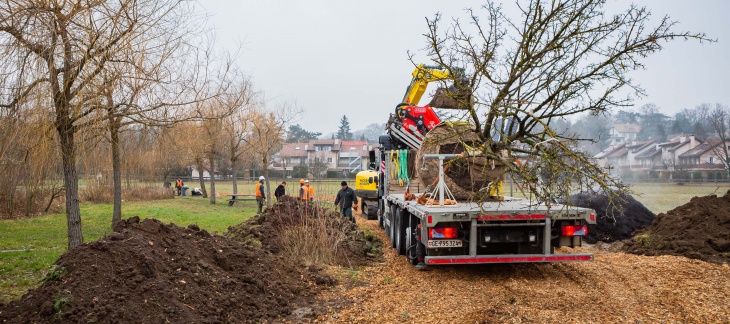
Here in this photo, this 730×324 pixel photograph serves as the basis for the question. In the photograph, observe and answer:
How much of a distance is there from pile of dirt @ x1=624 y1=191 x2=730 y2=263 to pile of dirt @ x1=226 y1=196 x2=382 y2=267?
571 cm

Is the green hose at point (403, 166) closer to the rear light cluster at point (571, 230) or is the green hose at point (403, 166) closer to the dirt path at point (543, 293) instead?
the dirt path at point (543, 293)

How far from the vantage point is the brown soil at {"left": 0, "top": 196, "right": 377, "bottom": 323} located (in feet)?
18.4

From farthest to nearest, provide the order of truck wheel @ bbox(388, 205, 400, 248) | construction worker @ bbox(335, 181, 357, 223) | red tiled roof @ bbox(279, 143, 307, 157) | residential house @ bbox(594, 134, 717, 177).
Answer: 1. red tiled roof @ bbox(279, 143, 307, 157)
2. residential house @ bbox(594, 134, 717, 177)
3. construction worker @ bbox(335, 181, 357, 223)
4. truck wheel @ bbox(388, 205, 400, 248)

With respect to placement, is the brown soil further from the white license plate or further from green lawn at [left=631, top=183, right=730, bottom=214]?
green lawn at [left=631, top=183, right=730, bottom=214]

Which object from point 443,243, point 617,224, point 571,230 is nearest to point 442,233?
point 443,243

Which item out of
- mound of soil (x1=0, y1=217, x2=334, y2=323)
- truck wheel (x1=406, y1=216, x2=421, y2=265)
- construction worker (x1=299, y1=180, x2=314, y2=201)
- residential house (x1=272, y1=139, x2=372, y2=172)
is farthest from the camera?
residential house (x1=272, y1=139, x2=372, y2=172)

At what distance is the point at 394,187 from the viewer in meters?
13.9

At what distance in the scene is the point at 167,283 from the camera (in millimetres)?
6523

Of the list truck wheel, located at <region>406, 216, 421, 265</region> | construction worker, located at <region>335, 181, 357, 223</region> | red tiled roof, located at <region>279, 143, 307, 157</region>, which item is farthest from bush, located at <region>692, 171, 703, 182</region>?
red tiled roof, located at <region>279, 143, 307, 157</region>

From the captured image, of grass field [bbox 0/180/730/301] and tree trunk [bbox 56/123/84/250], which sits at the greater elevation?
tree trunk [bbox 56/123/84/250]

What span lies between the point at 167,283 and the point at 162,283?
0.10 m

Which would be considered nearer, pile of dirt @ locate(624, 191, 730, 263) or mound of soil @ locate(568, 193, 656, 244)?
pile of dirt @ locate(624, 191, 730, 263)

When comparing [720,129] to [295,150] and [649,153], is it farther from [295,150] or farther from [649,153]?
[295,150]

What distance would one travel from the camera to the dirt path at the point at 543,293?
21.9 ft
